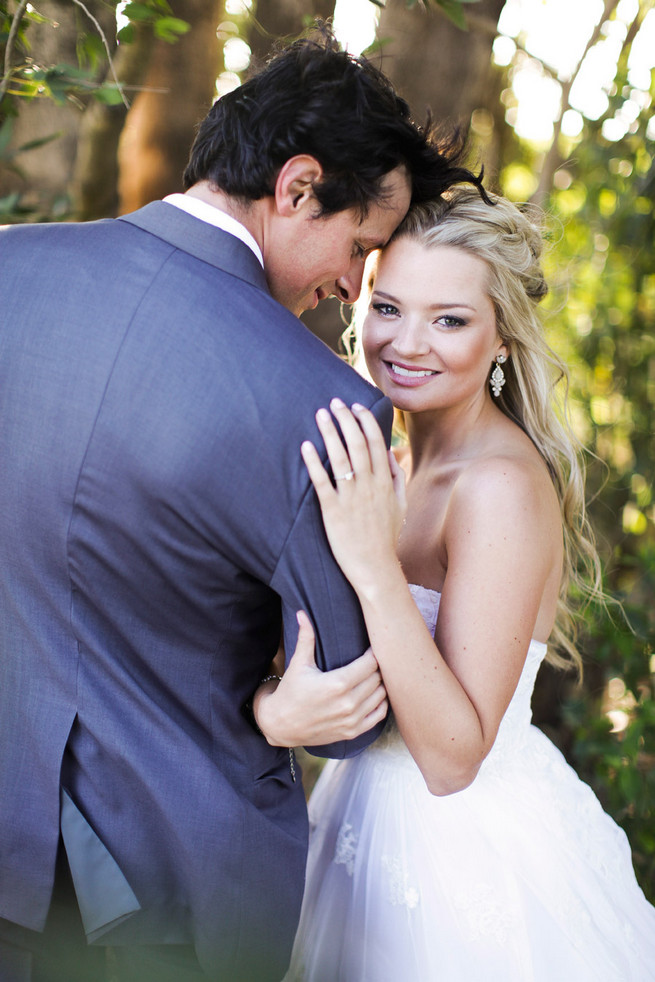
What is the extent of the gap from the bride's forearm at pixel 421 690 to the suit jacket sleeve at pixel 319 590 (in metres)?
0.03

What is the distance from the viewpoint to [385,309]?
2.10 metres

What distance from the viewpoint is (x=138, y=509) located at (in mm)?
1253

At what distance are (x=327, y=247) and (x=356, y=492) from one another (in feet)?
1.96

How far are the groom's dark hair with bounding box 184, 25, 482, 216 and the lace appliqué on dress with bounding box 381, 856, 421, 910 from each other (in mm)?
1468

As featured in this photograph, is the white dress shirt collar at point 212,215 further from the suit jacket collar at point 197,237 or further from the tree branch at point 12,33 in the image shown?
the tree branch at point 12,33

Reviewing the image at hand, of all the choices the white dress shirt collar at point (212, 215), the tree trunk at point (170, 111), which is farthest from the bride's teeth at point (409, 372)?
the tree trunk at point (170, 111)

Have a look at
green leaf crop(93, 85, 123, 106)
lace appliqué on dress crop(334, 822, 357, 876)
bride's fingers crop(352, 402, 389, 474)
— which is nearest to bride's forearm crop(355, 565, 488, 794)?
bride's fingers crop(352, 402, 389, 474)

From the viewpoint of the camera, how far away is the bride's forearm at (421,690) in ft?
4.62

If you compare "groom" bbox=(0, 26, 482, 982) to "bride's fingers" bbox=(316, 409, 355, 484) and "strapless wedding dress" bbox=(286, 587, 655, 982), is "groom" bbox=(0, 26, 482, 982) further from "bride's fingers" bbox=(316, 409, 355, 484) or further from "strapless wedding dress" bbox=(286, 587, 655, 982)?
"strapless wedding dress" bbox=(286, 587, 655, 982)

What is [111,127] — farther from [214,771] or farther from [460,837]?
[460,837]

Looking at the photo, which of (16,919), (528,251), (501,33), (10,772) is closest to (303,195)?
(528,251)

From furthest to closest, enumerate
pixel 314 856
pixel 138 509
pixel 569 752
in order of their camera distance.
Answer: pixel 569 752
pixel 314 856
pixel 138 509

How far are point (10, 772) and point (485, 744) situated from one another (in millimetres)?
904

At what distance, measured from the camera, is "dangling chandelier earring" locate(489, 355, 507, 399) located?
2227 mm
